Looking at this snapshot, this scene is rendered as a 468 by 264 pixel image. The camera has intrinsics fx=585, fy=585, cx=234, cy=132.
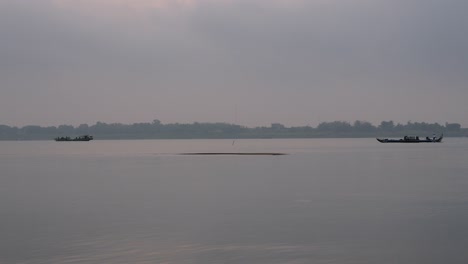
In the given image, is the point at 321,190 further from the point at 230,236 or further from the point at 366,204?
the point at 230,236

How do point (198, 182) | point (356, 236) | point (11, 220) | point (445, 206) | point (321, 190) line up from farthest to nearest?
1. point (198, 182)
2. point (321, 190)
3. point (445, 206)
4. point (11, 220)
5. point (356, 236)

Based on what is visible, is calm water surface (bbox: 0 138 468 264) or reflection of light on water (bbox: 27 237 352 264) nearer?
reflection of light on water (bbox: 27 237 352 264)

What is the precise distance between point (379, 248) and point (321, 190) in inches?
872

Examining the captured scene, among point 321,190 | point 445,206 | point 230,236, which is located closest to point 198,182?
point 321,190

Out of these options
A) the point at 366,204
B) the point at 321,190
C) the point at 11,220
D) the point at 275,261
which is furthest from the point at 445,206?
the point at 11,220

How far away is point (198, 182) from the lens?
5166 centimetres

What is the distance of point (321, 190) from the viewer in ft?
143

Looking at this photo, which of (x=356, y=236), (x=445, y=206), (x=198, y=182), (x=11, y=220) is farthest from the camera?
(x=198, y=182)

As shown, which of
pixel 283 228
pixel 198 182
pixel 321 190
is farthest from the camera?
pixel 198 182

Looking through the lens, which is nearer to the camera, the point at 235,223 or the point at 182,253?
the point at 182,253

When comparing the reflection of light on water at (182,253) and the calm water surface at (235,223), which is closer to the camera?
the reflection of light on water at (182,253)

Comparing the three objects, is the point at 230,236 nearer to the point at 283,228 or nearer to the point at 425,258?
the point at 283,228

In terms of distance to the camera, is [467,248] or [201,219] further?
[201,219]

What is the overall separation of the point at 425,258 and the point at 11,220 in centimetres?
1941
